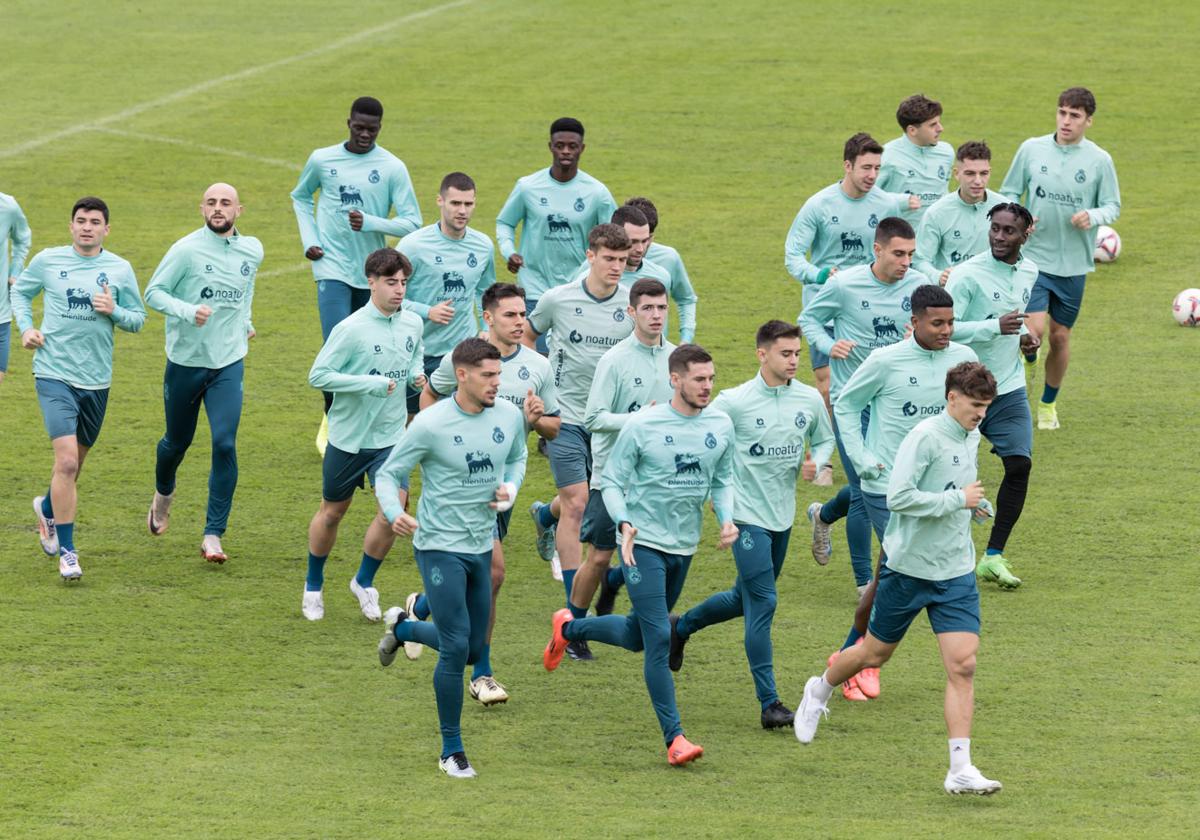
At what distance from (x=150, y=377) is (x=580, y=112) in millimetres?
10931

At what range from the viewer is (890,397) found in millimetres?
10734

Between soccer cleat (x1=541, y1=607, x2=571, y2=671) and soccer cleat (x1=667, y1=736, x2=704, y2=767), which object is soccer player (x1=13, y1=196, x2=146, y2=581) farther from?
soccer cleat (x1=667, y1=736, x2=704, y2=767)

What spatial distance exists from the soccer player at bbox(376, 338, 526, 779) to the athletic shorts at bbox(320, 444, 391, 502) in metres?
1.97

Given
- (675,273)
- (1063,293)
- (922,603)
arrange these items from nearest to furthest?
(922,603) < (675,273) < (1063,293)

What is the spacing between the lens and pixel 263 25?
3212cm

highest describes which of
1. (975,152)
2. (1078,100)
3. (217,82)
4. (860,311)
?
(1078,100)

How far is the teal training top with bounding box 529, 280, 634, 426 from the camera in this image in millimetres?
11922

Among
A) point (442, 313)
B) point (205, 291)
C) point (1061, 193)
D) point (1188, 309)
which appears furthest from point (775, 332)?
point (1188, 309)

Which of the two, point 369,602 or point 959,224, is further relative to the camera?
point 959,224

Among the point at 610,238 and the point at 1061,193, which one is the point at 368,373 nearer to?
the point at 610,238

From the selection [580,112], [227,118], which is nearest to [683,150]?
[580,112]

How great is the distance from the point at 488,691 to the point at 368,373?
2363mm

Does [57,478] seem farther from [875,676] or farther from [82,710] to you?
[875,676]

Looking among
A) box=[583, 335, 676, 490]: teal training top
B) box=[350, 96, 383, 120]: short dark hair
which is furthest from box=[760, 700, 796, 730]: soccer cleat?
box=[350, 96, 383, 120]: short dark hair
